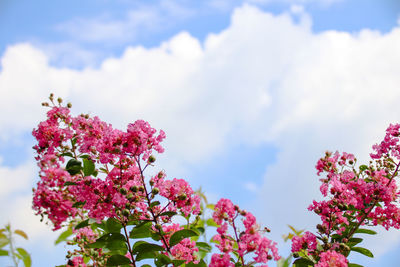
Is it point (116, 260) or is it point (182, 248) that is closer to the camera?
point (116, 260)

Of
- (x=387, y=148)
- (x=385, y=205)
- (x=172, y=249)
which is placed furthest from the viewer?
(x=387, y=148)

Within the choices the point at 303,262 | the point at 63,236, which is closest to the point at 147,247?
the point at 63,236

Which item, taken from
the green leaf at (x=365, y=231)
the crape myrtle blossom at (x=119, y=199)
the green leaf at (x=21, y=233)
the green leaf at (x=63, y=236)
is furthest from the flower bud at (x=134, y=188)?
the green leaf at (x=365, y=231)

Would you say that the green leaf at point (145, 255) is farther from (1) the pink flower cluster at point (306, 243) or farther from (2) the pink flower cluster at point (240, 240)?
(1) the pink flower cluster at point (306, 243)

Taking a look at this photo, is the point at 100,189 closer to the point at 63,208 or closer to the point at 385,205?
the point at 63,208

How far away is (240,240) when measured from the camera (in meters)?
2.64

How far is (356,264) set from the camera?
351 cm

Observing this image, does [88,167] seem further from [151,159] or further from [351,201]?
[351,201]

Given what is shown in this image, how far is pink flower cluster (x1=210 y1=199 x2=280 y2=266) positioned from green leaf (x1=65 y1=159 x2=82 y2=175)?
1523 mm

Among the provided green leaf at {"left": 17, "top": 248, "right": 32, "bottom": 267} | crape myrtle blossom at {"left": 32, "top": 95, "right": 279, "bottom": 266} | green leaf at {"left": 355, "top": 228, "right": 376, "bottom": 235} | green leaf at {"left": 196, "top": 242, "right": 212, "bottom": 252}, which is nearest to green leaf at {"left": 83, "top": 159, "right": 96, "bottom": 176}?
crape myrtle blossom at {"left": 32, "top": 95, "right": 279, "bottom": 266}

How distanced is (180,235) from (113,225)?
608 mm

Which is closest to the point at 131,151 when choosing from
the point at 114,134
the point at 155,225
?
the point at 114,134

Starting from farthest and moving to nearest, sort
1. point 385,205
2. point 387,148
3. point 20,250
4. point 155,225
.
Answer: point 387,148
point 385,205
point 155,225
point 20,250

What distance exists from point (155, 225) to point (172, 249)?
1.19 feet
